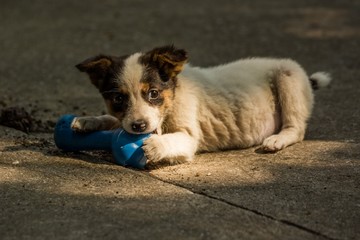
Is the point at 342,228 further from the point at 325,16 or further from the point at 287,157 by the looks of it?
the point at 325,16

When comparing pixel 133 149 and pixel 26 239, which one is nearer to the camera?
pixel 26 239

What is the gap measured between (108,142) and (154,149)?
1.45ft

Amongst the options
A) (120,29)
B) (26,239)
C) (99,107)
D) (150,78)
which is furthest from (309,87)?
(120,29)

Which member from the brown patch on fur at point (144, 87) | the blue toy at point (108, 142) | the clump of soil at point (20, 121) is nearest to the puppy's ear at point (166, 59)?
the brown patch on fur at point (144, 87)

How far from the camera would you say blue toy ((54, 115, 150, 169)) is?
Result: 17.9 feet

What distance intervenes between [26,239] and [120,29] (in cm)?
833

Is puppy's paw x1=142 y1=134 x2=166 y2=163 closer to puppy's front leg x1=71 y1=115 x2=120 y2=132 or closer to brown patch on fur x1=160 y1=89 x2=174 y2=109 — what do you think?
brown patch on fur x1=160 y1=89 x2=174 y2=109

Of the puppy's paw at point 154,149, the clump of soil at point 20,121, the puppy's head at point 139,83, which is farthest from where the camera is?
the clump of soil at point 20,121

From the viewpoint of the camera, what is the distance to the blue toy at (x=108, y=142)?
5457 millimetres

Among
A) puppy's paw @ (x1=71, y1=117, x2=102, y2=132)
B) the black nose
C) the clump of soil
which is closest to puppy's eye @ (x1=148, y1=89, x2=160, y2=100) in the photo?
the black nose

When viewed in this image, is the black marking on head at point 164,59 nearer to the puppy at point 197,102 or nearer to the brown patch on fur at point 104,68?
the puppy at point 197,102

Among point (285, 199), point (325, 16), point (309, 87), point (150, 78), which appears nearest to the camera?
point (285, 199)

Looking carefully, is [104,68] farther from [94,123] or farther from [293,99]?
[293,99]

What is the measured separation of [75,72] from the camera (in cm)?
964
